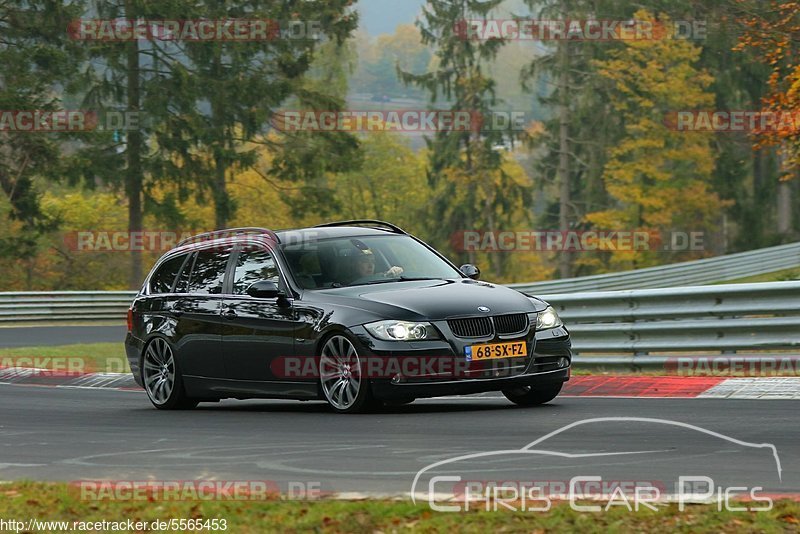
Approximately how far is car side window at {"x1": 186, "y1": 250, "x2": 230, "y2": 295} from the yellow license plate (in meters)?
3.00

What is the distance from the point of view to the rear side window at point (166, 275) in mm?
14523

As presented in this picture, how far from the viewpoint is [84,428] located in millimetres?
11992

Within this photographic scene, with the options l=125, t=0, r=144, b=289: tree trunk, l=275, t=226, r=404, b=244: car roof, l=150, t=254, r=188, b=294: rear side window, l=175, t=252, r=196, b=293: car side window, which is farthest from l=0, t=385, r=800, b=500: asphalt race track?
l=125, t=0, r=144, b=289: tree trunk

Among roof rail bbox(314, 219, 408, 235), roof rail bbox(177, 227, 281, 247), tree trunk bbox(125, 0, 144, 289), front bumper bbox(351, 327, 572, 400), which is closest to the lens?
front bumper bbox(351, 327, 572, 400)

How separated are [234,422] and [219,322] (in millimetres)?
1522

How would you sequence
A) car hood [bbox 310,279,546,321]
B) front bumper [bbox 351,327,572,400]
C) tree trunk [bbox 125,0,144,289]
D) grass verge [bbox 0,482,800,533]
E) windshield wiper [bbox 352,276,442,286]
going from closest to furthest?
grass verge [bbox 0,482,800,533]
front bumper [bbox 351,327,572,400]
car hood [bbox 310,279,546,321]
windshield wiper [bbox 352,276,442,286]
tree trunk [bbox 125,0,144,289]

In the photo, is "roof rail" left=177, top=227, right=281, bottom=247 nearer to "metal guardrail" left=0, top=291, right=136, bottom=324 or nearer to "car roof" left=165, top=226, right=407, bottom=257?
"car roof" left=165, top=226, right=407, bottom=257

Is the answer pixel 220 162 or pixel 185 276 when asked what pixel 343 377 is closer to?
pixel 185 276

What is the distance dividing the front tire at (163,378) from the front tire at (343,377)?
229 cm

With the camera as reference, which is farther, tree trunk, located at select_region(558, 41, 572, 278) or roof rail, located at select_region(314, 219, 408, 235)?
tree trunk, located at select_region(558, 41, 572, 278)

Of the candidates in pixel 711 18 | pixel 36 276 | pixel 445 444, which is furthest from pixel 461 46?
pixel 445 444

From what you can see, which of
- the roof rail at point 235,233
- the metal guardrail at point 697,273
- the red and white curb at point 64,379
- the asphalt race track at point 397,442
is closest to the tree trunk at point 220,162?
the metal guardrail at point 697,273

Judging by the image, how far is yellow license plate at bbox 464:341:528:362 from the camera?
11.7 metres

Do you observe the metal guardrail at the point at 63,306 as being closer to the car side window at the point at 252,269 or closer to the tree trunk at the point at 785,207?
the car side window at the point at 252,269
